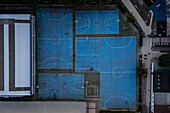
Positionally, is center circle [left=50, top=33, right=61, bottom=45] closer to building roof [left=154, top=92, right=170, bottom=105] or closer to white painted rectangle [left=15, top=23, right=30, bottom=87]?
white painted rectangle [left=15, top=23, right=30, bottom=87]

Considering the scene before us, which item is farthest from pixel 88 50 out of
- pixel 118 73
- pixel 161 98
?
pixel 161 98

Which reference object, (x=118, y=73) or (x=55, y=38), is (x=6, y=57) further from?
(x=118, y=73)

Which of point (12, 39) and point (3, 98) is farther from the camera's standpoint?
point (3, 98)

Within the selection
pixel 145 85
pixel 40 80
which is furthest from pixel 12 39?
pixel 145 85

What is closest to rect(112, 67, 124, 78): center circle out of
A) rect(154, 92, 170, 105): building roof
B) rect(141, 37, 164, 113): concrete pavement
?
rect(141, 37, 164, 113): concrete pavement

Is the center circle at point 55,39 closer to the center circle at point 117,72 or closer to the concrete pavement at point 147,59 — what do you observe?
the center circle at point 117,72

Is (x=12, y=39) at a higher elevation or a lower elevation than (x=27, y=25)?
lower

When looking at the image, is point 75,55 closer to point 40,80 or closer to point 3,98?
point 40,80

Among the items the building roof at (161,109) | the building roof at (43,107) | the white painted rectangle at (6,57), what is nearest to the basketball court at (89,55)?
the building roof at (43,107)
